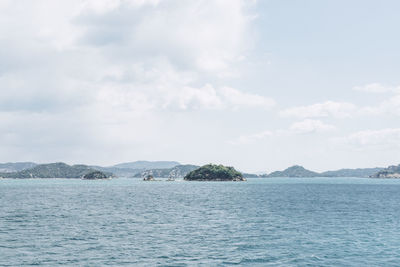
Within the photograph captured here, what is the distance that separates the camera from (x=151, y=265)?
3991cm

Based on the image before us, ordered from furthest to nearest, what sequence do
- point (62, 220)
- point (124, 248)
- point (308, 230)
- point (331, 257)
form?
point (62, 220)
point (308, 230)
point (124, 248)
point (331, 257)

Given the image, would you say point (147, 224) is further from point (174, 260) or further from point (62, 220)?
point (174, 260)

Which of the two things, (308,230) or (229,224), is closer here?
(308,230)

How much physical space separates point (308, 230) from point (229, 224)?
16.3 metres

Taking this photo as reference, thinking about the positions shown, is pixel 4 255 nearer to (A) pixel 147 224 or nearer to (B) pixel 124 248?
(B) pixel 124 248

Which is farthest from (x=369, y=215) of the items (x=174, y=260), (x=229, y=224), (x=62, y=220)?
(x=62, y=220)

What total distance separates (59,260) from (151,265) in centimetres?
1196

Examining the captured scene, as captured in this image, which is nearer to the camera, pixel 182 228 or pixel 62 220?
pixel 182 228

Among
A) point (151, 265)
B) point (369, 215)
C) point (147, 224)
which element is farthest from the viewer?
point (369, 215)

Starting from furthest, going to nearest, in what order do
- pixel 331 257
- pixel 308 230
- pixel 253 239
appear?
pixel 308 230 → pixel 253 239 → pixel 331 257

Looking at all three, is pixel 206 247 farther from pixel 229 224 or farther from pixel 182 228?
pixel 229 224

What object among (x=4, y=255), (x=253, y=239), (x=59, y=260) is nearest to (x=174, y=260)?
(x=59, y=260)

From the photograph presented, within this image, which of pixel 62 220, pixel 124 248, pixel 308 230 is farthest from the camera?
pixel 62 220

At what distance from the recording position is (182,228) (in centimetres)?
6588
